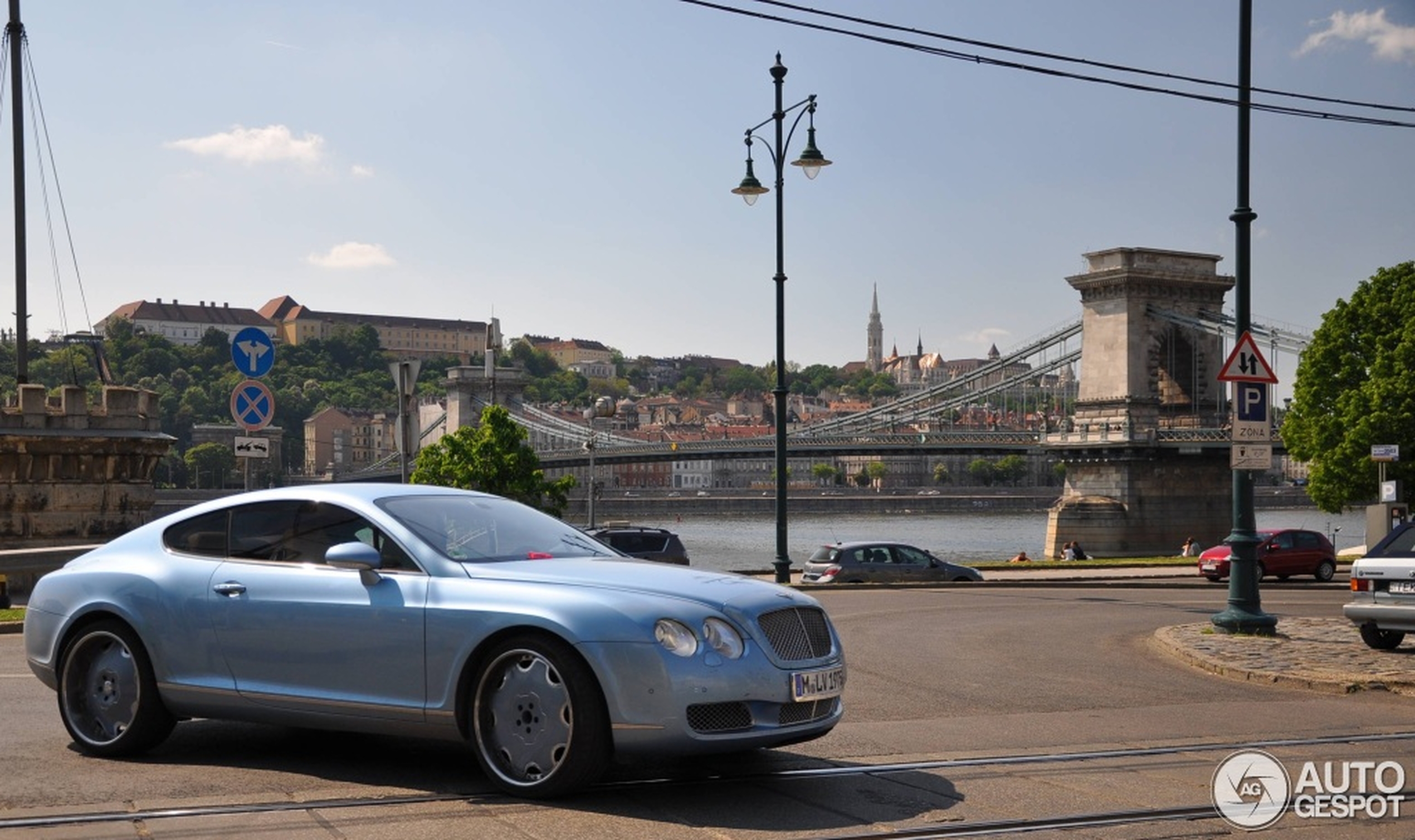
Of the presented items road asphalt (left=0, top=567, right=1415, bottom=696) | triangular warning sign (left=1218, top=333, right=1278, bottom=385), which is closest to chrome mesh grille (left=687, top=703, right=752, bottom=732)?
road asphalt (left=0, top=567, right=1415, bottom=696)

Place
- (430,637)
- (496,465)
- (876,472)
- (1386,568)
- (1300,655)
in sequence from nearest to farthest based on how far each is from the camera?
(430,637), (1300,655), (1386,568), (496,465), (876,472)

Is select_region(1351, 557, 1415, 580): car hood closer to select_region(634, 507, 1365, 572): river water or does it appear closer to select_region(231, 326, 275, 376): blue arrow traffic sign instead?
select_region(231, 326, 275, 376): blue arrow traffic sign

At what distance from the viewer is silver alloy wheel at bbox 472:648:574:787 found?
604 cm

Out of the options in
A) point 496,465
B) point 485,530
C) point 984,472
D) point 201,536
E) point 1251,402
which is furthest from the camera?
point 984,472

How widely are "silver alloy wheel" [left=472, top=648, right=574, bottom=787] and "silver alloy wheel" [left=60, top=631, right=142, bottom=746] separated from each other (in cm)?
189

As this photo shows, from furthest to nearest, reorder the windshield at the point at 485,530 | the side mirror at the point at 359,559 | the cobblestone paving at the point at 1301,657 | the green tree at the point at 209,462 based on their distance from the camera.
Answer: the green tree at the point at 209,462
the cobblestone paving at the point at 1301,657
the windshield at the point at 485,530
the side mirror at the point at 359,559

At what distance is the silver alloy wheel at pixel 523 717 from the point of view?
6.04 metres

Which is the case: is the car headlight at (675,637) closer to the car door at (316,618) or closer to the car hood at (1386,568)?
the car door at (316,618)

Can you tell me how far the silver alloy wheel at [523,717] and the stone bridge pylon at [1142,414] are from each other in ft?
208

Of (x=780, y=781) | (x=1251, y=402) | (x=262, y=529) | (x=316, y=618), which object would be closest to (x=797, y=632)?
(x=780, y=781)

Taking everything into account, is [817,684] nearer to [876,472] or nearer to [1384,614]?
[1384,614]

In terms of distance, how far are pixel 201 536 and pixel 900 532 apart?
86525 millimetres

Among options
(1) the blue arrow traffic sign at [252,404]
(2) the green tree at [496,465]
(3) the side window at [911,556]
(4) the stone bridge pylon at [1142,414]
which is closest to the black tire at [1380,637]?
(1) the blue arrow traffic sign at [252,404]

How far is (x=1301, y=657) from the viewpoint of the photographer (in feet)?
41.7
